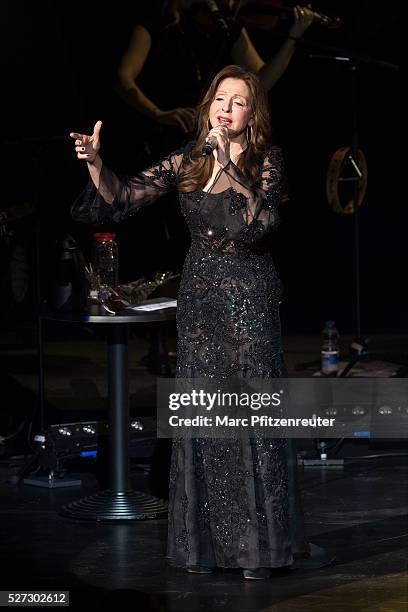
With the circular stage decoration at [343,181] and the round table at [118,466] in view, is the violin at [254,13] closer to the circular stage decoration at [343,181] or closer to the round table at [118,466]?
the circular stage decoration at [343,181]

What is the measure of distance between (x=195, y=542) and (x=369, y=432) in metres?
2.03

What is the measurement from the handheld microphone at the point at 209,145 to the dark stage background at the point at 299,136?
8.37 ft

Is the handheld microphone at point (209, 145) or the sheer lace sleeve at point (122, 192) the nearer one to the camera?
the handheld microphone at point (209, 145)

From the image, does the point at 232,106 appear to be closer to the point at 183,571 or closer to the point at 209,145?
the point at 209,145

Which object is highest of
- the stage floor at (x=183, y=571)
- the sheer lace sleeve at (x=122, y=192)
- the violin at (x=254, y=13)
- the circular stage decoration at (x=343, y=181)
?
the violin at (x=254, y=13)

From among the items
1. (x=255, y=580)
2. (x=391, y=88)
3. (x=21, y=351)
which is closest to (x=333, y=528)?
(x=255, y=580)

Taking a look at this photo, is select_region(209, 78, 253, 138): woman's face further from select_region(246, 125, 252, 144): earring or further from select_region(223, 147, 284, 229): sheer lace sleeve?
select_region(223, 147, 284, 229): sheer lace sleeve

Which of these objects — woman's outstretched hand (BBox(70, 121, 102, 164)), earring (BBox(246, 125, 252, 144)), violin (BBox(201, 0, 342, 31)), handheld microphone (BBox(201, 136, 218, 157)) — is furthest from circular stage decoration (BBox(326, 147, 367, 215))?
handheld microphone (BBox(201, 136, 218, 157))

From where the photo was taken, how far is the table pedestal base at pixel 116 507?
489cm

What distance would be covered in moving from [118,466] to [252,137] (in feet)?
5.09

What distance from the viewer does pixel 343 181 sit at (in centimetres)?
690

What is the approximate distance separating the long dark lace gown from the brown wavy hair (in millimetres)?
30

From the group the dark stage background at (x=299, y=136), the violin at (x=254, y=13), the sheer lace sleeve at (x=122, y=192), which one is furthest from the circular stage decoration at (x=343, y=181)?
the sheer lace sleeve at (x=122, y=192)

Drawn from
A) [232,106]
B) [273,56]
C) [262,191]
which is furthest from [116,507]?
[273,56]
